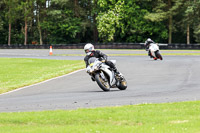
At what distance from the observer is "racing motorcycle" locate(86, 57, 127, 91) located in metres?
13.5

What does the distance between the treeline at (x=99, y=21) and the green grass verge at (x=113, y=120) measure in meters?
49.4

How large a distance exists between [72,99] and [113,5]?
2137 inches

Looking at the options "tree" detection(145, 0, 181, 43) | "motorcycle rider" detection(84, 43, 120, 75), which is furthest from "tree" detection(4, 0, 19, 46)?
"motorcycle rider" detection(84, 43, 120, 75)

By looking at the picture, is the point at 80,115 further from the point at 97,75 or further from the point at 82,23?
the point at 82,23

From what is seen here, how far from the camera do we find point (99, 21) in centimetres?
6278

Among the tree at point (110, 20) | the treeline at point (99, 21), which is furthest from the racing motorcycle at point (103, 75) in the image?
the tree at point (110, 20)

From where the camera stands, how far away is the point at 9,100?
12.4 m

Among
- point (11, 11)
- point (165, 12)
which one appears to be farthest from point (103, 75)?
point (11, 11)

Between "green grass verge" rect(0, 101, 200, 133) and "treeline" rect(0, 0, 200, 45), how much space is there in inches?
1943

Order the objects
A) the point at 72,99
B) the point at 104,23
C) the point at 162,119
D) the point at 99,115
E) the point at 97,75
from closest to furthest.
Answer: the point at 162,119 → the point at 99,115 → the point at 72,99 → the point at 97,75 → the point at 104,23

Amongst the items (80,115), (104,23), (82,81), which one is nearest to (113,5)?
(104,23)

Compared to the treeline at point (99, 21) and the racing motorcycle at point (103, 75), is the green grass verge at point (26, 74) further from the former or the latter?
the treeline at point (99, 21)

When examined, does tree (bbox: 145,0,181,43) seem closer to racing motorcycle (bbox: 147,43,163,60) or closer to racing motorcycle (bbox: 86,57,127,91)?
racing motorcycle (bbox: 147,43,163,60)

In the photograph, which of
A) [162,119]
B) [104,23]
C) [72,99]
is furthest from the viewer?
[104,23]
